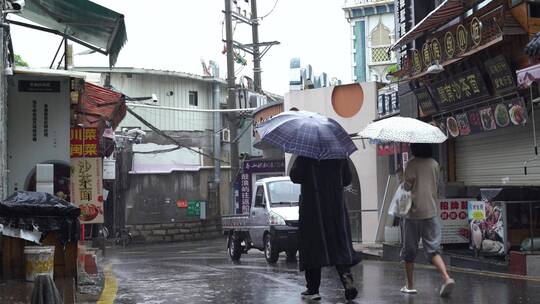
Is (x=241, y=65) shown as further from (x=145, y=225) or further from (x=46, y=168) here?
(x=46, y=168)

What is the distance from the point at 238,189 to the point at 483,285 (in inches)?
816

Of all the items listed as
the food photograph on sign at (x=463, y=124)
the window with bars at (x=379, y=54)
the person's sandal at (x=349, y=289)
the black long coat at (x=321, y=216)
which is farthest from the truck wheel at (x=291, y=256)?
the window with bars at (x=379, y=54)

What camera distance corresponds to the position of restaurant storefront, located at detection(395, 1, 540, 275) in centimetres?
1102

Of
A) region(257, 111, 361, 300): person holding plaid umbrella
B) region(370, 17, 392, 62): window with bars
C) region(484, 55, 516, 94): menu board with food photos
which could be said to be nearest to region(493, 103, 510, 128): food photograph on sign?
region(484, 55, 516, 94): menu board with food photos

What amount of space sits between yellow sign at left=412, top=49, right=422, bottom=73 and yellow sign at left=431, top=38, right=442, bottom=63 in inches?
28.3

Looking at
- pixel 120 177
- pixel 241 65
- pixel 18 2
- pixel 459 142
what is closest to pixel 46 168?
pixel 18 2

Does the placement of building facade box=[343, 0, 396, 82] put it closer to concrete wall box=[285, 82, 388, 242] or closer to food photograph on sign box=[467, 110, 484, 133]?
concrete wall box=[285, 82, 388, 242]

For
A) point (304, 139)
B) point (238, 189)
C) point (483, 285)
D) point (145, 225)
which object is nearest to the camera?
point (304, 139)

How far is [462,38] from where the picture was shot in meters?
12.3

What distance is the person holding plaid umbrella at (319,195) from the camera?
7594mm

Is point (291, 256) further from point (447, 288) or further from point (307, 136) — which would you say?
point (307, 136)

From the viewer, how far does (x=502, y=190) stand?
1114cm

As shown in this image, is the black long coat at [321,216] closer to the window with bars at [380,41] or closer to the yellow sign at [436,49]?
the yellow sign at [436,49]

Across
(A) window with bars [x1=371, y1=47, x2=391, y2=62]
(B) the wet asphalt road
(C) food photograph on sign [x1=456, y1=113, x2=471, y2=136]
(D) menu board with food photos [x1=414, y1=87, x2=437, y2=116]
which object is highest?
(A) window with bars [x1=371, y1=47, x2=391, y2=62]
